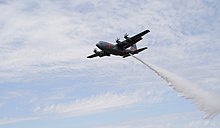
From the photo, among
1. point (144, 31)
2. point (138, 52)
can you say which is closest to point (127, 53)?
point (138, 52)

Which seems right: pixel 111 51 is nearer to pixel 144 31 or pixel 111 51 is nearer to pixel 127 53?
pixel 127 53

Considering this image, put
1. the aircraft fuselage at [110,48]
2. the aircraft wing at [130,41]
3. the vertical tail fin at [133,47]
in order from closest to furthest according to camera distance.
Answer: the aircraft wing at [130,41], the aircraft fuselage at [110,48], the vertical tail fin at [133,47]

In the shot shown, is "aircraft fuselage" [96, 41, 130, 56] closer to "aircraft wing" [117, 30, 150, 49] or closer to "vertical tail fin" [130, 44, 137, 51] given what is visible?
"aircraft wing" [117, 30, 150, 49]

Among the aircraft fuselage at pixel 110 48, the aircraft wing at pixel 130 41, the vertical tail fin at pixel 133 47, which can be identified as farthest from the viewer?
the vertical tail fin at pixel 133 47

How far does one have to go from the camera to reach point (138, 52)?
106250mm

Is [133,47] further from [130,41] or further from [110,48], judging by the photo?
[110,48]

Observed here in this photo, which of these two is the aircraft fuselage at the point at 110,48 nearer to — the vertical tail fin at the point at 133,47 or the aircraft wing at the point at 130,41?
the aircraft wing at the point at 130,41

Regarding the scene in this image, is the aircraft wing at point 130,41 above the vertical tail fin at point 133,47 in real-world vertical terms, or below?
above

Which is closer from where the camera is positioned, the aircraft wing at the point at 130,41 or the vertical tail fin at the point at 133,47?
the aircraft wing at the point at 130,41

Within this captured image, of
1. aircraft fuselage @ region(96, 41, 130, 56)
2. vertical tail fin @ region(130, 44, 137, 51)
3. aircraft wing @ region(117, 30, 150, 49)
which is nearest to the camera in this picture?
aircraft wing @ region(117, 30, 150, 49)

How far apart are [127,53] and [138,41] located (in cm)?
504

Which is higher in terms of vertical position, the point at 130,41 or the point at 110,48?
the point at 130,41

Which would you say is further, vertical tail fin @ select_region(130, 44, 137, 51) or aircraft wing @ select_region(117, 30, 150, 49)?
vertical tail fin @ select_region(130, 44, 137, 51)

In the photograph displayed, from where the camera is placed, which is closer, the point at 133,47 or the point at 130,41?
the point at 130,41
